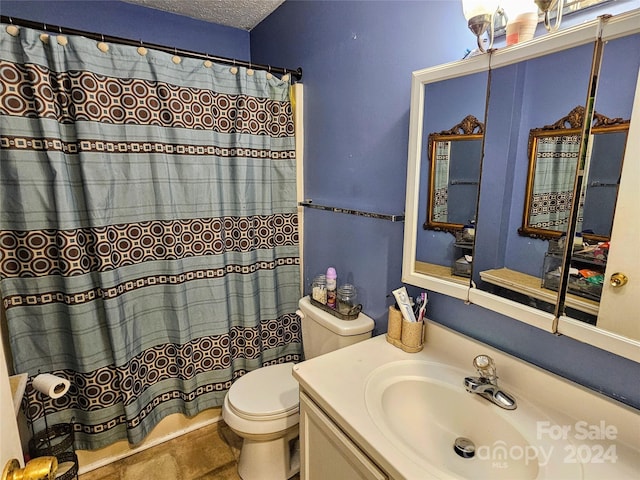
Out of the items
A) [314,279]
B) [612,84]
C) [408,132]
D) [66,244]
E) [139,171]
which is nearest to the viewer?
[612,84]

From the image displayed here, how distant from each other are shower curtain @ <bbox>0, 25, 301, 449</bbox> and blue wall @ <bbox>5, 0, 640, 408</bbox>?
25cm

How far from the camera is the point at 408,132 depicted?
130 cm

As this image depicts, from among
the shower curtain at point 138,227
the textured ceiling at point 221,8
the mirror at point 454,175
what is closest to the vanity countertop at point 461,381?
the mirror at point 454,175

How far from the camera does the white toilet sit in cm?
146

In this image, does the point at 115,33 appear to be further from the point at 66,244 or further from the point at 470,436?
the point at 470,436

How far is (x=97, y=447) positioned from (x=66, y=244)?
3.29 feet

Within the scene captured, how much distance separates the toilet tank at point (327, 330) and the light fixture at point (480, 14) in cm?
113

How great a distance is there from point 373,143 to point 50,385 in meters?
1.60

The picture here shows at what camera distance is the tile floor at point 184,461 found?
Result: 65.3 inches

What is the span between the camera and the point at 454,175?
1159mm

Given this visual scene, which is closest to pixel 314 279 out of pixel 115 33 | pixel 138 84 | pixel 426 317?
pixel 426 317

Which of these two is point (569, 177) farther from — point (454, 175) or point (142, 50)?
point (142, 50)

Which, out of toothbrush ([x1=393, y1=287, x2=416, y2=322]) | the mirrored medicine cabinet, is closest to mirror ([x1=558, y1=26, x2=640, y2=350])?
the mirrored medicine cabinet

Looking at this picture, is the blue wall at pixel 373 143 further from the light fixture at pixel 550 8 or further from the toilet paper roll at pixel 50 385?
the toilet paper roll at pixel 50 385
